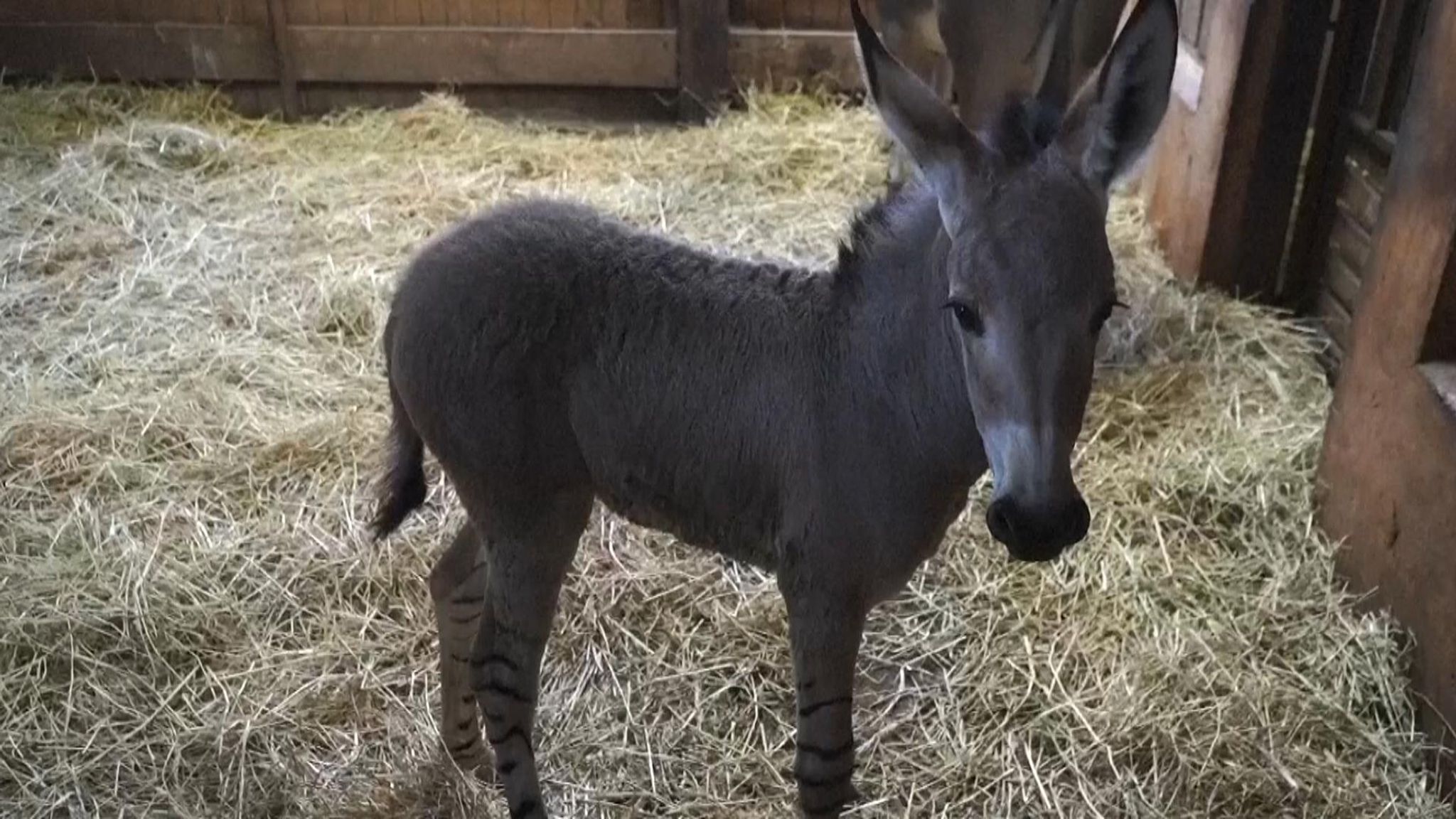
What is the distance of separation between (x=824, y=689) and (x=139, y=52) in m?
5.32

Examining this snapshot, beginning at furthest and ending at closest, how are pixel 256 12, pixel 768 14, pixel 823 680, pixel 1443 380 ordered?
1. pixel 768 14
2. pixel 256 12
3. pixel 1443 380
4. pixel 823 680

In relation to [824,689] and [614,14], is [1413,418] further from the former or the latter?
[614,14]

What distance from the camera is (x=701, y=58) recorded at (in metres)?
6.04

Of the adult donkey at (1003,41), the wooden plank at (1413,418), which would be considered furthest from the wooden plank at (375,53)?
the wooden plank at (1413,418)

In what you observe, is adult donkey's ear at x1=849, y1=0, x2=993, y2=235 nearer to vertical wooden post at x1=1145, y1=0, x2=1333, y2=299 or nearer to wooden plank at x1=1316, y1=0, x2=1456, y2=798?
wooden plank at x1=1316, y1=0, x2=1456, y2=798

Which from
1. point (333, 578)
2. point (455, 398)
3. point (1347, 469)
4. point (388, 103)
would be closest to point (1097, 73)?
point (455, 398)

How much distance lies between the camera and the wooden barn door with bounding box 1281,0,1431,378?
3863 mm

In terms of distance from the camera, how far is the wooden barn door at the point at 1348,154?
386cm

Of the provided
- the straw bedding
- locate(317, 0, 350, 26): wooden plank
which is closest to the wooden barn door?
the straw bedding

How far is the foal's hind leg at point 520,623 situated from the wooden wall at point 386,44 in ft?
13.7

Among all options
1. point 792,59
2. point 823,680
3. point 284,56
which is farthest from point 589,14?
point 823,680

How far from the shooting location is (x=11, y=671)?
288cm

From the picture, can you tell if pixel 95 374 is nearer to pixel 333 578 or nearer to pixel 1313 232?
pixel 333 578

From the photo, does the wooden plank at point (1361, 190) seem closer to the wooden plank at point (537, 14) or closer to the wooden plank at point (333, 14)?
the wooden plank at point (537, 14)
